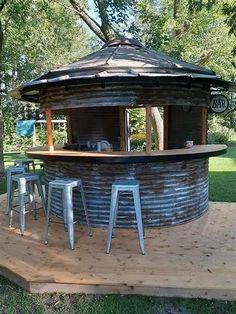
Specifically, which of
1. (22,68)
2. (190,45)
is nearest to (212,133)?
(190,45)

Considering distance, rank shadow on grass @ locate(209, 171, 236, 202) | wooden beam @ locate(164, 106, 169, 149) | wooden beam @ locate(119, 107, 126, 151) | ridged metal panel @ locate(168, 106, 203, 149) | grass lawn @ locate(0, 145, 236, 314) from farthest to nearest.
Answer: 1. wooden beam @ locate(119, 107, 126, 151)
2. wooden beam @ locate(164, 106, 169, 149)
3. shadow on grass @ locate(209, 171, 236, 202)
4. ridged metal panel @ locate(168, 106, 203, 149)
5. grass lawn @ locate(0, 145, 236, 314)

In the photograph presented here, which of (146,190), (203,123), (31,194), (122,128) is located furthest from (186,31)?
(31,194)

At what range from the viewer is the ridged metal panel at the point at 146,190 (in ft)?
14.4

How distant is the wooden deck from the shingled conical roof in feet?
6.26

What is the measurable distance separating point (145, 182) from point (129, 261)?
1.23 m

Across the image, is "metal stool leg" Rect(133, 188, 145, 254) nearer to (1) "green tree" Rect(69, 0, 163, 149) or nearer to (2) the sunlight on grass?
(2) the sunlight on grass

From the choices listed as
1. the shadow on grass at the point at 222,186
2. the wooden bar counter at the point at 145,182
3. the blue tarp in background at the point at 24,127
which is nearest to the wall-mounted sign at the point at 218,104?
the wooden bar counter at the point at 145,182

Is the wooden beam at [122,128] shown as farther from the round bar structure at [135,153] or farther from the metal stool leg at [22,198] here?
the metal stool leg at [22,198]

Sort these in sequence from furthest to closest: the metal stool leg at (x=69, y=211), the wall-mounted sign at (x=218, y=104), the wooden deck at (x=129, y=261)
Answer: the wall-mounted sign at (x=218, y=104)
the metal stool leg at (x=69, y=211)
the wooden deck at (x=129, y=261)

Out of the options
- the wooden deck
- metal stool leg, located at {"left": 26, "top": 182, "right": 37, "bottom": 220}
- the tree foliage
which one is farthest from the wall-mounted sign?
the tree foliage

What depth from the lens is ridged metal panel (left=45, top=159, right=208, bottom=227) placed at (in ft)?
14.4

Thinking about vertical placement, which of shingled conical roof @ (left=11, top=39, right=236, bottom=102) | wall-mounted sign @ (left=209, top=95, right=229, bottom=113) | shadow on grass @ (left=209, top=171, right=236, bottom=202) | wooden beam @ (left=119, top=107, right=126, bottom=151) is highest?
shingled conical roof @ (left=11, top=39, right=236, bottom=102)

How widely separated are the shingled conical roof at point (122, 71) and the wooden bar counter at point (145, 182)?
919mm

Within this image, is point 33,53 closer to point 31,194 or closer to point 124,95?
point 31,194
